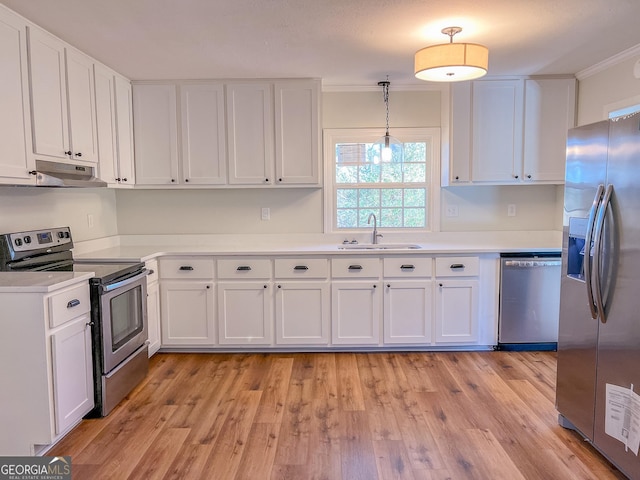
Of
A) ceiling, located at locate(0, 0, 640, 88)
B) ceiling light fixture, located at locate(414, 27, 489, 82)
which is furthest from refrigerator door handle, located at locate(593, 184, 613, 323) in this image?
ceiling, located at locate(0, 0, 640, 88)

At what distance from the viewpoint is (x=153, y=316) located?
358cm

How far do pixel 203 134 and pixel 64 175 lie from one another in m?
1.27

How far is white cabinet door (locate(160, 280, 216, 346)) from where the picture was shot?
12.1 ft

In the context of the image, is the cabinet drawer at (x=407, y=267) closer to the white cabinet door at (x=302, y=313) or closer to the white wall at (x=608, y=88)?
the white cabinet door at (x=302, y=313)

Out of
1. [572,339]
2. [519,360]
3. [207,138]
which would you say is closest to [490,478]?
[572,339]

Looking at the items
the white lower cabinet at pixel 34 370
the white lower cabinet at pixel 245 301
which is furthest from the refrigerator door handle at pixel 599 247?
the white lower cabinet at pixel 34 370

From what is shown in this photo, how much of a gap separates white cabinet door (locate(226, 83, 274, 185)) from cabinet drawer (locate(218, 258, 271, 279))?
27.7 inches

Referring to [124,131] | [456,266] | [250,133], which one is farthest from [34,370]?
[456,266]

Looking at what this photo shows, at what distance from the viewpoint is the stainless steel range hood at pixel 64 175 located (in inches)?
103

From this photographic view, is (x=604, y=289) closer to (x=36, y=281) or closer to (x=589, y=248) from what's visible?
(x=589, y=248)

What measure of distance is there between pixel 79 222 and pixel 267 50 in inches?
79.5

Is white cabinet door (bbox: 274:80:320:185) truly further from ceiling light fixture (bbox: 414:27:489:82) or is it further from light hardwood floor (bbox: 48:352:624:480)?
light hardwood floor (bbox: 48:352:624:480)

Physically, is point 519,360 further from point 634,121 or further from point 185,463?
point 185,463

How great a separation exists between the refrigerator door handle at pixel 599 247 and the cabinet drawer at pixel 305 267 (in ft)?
6.51
